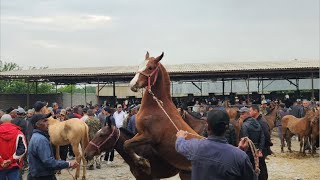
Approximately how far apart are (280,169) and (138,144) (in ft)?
28.5

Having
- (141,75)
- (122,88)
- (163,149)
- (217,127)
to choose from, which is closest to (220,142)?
(217,127)

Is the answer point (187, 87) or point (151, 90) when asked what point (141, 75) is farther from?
point (187, 87)

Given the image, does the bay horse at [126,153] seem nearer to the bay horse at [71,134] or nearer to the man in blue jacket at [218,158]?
the man in blue jacket at [218,158]

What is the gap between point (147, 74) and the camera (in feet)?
18.2

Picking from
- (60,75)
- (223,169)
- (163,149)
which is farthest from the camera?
(60,75)

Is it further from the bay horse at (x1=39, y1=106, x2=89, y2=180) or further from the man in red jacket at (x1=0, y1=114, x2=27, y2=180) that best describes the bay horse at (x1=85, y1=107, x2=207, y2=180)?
the bay horse at (x1=39, y1=106, x2=89, y2=180)

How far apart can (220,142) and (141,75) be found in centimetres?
252

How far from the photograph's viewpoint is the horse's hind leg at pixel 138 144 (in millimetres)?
5324

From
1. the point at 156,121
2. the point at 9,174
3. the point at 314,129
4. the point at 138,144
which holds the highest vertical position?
the point at 156,121

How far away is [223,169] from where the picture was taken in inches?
122

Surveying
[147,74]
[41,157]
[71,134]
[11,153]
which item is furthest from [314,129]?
[41,157]

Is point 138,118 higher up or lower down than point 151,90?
lower down

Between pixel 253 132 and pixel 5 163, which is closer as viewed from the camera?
pixel 5 163

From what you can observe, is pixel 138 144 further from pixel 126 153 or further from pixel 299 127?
pixel 299 127
